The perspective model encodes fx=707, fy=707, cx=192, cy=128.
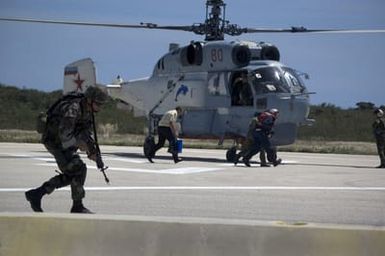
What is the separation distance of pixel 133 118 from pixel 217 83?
3338 cm

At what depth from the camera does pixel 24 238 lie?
5969 mm

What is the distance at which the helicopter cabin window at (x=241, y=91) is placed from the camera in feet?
65.5

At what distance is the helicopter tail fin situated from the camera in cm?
2352

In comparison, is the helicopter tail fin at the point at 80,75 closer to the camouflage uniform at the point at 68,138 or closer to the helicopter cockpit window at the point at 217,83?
the helicopter cockpit window at the point at 217,83

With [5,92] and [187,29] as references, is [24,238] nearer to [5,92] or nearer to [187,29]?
[187,29]

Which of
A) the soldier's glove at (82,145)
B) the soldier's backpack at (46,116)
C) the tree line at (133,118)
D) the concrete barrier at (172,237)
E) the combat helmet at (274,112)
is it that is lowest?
the tree line at (133,118)

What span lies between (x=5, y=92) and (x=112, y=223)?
67152 millimetres

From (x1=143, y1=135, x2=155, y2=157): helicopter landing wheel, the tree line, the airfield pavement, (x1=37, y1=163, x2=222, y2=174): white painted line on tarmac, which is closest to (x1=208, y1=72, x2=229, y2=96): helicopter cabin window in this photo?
(x1=143, y1=135, x2=155, y2=157): helicopter landing wheel

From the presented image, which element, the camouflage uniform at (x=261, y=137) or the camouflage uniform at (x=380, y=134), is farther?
the camouflage uniform at (x=380, y=134)

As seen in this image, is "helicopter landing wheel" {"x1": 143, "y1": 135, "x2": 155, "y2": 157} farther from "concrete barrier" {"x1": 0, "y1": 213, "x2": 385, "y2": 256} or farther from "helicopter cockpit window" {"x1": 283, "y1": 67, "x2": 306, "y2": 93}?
"concrete barrier" {"x1": 0, "y1": 213, "x2": 385, "y2": 256}

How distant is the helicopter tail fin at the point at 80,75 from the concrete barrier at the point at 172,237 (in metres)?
17.6

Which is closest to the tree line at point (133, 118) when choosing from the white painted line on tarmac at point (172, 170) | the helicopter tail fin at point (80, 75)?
the helicopter tail fin at point (80, 75)

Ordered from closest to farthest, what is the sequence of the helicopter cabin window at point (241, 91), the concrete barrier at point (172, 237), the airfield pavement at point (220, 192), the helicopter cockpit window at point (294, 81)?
the concrete barrier at point (172, 237), the airfield pavement at point (220, 192), the helicopter cockpit window at point (294, 81), the helicopter cabin window at point (241, 91)

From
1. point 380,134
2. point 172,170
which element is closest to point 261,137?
point 172,170
